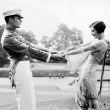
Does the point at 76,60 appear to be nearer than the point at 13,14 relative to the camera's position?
No

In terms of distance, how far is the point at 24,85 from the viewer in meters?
5.25

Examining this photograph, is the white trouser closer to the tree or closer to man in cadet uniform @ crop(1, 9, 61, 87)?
man in cadet uniform @ crop(1, 9, 61, 87)

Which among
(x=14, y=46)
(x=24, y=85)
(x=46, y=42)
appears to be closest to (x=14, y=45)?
(x=14, y=46)

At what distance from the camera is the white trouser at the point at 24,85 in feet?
17.2

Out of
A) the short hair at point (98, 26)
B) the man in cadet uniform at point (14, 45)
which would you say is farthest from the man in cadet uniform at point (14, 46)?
the short hair at point (98, 26)

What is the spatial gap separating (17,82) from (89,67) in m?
1.82

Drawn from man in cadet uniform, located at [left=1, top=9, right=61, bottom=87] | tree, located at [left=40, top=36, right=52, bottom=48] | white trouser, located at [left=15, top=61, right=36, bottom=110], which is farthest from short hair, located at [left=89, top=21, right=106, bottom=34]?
tree, located at [left=40, top=36, right=52, bottom=48]

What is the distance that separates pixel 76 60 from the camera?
6.63 m

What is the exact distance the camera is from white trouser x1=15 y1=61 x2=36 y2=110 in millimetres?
5234

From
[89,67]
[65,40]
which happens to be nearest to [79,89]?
[89,67]

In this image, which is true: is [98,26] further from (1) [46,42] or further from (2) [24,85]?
(1) [46,42]

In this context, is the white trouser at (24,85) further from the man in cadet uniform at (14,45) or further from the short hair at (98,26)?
the short hair at (98,26)

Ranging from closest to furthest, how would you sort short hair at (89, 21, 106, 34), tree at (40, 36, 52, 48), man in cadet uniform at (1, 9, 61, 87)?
man in cadet uniform at (1, 9, 61, 87) → short hair at (89, 21, 106, 34) → tree at (40, 36, 52, 48)

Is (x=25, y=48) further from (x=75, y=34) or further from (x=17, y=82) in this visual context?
(x=75, y=34)
